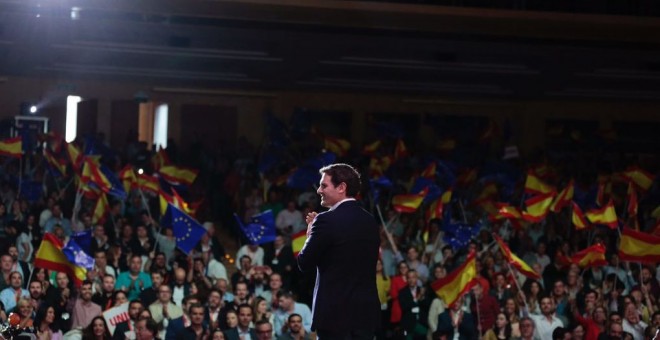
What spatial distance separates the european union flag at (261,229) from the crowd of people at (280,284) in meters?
0.35

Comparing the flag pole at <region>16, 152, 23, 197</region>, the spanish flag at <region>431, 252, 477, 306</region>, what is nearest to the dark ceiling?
the flag pole at <region>16, 152, 23, 197</region>

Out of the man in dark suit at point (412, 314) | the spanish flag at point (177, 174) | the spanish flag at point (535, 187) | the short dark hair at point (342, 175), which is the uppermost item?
the short dark hair at point (342, 175)

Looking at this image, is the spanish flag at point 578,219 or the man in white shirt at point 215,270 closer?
the man in white shirt at point 215,270

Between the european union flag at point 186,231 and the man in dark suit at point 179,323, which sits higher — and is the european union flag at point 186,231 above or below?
above

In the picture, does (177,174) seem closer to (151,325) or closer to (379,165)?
(379,165)

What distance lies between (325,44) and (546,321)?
330 inches

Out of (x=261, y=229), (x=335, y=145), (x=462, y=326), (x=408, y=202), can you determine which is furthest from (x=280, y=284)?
(x=335, y=145)

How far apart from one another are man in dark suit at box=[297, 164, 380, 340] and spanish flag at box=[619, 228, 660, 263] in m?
9.19

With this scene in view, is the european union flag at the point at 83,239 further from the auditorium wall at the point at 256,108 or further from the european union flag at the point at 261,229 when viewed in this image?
the auditorium wall at the point at 256,108

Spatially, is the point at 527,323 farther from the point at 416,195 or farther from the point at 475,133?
the point at 475,133

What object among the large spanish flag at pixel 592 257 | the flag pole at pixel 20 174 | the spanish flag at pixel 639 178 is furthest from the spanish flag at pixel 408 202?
the flag pole at pixel 20 174

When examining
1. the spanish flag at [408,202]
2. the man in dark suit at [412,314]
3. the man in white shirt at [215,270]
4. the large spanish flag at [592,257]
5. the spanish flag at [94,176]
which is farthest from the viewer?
the spanish flag at [408,202]

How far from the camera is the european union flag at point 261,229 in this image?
16000mm

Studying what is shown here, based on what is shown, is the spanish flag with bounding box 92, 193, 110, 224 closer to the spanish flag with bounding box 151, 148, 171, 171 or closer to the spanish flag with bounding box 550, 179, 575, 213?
the spanish flag with bounding box 151, 148, 171, 171
